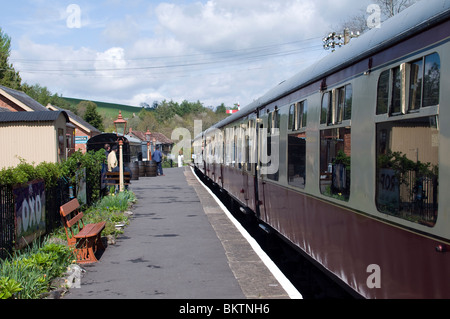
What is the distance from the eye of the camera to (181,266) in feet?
25.9

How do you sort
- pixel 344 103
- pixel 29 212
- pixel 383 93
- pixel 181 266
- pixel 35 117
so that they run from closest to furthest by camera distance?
pixel 383 93, pixel 344 103, pixel 181 266, pixel 29 212, pixel 35 117

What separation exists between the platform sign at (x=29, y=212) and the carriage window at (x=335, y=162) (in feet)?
15.4

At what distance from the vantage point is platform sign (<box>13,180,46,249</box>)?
794 cm

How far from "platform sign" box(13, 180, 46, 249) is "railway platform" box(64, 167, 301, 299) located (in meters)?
1.15

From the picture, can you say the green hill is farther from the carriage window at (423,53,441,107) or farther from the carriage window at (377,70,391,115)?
the carriage window at (423,53,441,107)

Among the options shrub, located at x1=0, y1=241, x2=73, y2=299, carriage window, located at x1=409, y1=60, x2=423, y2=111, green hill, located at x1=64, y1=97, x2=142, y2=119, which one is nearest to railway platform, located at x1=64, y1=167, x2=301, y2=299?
shrub, located at x1=0, y1=241, x2=73, y2=299

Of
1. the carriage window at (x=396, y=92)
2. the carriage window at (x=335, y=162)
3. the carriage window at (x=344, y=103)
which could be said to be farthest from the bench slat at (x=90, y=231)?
the carriage window at (x=396, y=92)

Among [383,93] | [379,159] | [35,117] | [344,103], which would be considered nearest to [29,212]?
[344,103]

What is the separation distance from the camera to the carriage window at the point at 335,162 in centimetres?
521

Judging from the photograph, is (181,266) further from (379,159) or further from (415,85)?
(415,85)

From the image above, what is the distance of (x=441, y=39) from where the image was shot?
3.48m

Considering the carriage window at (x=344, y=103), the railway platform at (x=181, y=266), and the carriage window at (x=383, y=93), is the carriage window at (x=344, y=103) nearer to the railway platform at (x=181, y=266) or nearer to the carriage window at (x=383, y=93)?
the carriage window at (x=383, y=93)

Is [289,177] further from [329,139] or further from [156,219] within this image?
[156,219]

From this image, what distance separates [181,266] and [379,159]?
4336 mm
